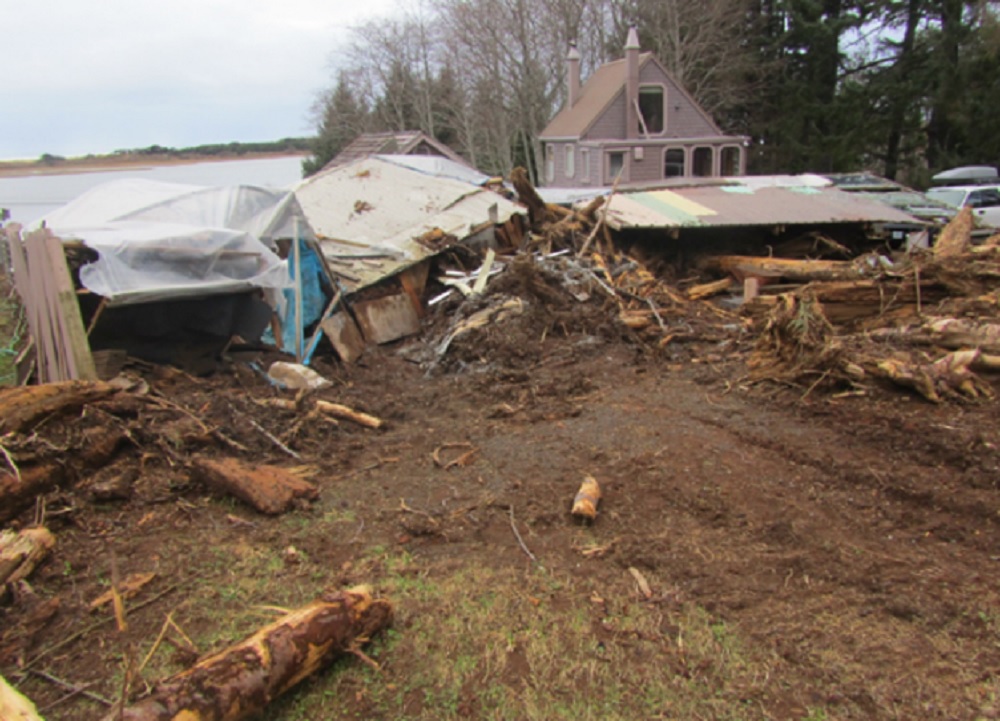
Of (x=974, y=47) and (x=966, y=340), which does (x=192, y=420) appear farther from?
(x=974, y=47)

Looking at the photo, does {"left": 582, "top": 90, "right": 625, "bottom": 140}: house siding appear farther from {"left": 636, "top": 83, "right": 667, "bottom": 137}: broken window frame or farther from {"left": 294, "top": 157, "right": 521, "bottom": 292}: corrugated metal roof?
{"left": 294, "top": 157, "right": 521, "bottom": 292}: corrugated metal roof

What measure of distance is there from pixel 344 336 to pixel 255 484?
4520 millimetres

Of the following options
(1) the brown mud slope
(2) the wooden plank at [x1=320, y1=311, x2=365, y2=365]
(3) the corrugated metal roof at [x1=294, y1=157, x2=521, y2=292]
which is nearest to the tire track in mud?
(1) the brown mud slope

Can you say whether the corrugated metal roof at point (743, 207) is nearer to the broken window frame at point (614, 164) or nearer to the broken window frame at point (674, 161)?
the broken window frame at point (614, 164)

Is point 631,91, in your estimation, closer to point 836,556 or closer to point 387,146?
point 387,146

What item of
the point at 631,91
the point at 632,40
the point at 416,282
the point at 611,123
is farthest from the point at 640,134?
the point at 416,282

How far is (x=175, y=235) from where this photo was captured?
6.87m

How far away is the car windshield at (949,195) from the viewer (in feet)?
56.2

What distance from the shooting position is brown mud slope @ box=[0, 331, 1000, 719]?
290 centimetres

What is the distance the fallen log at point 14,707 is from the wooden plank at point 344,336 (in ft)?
20.9

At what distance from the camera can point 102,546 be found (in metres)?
4.06

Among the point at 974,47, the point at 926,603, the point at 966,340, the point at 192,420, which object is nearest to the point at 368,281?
the point at 192,420

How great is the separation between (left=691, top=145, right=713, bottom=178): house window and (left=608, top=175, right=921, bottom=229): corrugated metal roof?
1097 cm

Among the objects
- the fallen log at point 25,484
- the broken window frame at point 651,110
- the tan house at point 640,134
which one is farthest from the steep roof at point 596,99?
the fallen log at point 25,484
